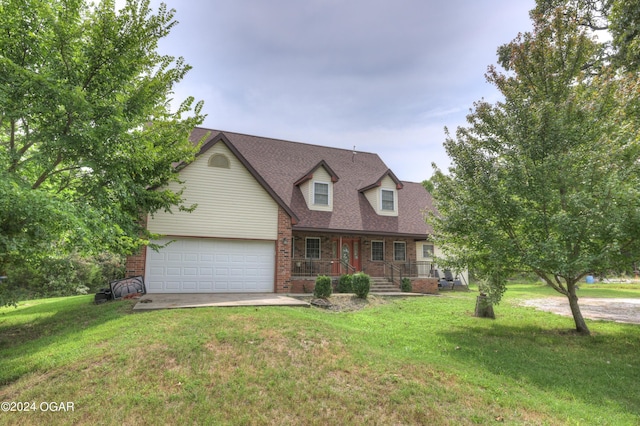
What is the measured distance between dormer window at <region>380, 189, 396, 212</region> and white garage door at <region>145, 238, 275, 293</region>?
307 inches

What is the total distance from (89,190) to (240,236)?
6.20 meters

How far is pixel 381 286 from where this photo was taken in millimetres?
16719

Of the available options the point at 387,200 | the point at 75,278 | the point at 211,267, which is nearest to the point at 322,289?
the point at 211,267

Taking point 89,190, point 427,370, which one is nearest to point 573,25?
point 427,370

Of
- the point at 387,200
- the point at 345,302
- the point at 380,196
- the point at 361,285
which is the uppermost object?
the point at 380,196

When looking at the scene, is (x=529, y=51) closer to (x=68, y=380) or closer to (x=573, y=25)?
(x=573, y=25)

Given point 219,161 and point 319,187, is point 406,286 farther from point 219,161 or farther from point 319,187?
point 219,161

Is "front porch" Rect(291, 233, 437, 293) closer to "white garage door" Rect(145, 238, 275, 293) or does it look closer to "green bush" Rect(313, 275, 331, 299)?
"white garage door" Rect(145, 238, 275, 293)

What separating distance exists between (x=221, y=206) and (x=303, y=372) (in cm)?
953

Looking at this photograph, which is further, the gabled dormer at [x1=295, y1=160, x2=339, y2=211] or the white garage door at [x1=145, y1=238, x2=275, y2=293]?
the gabled dormer at [x1=295, y1=160, x2=339, y2=211]

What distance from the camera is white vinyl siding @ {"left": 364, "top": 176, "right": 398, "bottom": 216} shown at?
18969mm

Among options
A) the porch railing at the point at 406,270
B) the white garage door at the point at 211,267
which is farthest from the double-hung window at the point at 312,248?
the porch railing at the point at 406,270

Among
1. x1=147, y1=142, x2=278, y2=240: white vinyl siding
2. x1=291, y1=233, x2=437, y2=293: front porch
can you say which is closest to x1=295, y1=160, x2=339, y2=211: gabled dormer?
x1=291, y1=233, x2=437, y2=293: front porch

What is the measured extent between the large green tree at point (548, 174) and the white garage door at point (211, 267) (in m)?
7.67
